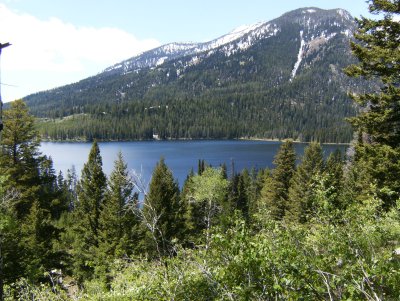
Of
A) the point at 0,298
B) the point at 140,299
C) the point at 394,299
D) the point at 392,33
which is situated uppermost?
the point at 392,33

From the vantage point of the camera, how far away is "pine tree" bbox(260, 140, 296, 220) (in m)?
38.8

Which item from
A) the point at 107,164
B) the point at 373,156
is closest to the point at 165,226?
the point at 373,156

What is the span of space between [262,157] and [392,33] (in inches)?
6173

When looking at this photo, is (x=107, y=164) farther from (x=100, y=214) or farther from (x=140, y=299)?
(x=140, y=299)

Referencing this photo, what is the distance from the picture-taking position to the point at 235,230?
19.4 feet

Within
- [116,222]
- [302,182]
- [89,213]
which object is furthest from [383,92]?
[302,182]

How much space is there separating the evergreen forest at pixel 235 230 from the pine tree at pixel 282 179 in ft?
0.39

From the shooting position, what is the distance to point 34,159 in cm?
2447

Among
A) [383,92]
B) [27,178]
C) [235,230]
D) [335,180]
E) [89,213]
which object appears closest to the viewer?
[235,230]

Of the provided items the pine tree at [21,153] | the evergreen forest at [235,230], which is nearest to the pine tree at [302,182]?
the evergreen forest at [235,230]

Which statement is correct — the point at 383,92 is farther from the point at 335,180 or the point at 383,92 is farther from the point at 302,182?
the point at 302,182

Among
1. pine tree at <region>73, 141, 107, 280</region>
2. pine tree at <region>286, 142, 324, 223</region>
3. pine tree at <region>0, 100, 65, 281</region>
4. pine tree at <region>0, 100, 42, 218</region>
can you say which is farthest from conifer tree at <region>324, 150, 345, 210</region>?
pine tree at <region>0, 100, 42, 218</region>

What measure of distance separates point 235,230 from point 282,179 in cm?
3501

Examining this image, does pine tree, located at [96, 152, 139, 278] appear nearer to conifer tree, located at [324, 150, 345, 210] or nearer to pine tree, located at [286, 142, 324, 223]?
conifer tree, located at [324, 150, 345, 210]
